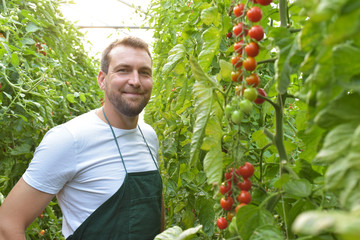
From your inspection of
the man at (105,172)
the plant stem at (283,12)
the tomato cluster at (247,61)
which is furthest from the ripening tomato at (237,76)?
the man at (105,172)

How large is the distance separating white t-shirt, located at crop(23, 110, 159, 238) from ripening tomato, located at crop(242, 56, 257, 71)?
0.92 m

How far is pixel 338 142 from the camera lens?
313 millimetres

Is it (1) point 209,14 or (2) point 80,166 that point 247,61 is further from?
(2) point 80,166

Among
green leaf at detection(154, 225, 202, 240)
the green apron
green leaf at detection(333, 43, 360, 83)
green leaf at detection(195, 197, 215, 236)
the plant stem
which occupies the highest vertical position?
the plant stem

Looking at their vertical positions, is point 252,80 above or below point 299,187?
above

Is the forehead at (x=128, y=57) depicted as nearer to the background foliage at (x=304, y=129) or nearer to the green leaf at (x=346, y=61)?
the background foliage at (x=304, y=129)

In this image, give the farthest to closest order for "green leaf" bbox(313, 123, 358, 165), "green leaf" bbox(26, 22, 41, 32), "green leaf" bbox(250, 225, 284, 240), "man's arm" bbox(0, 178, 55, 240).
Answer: "green leaf" bbox(26, 22, 41, 32)
"man's arm" bbox(0, 178, 55, 240)
"green leaf" bbox(250, 225, 284, 240)
"green leaf" bbox(313, 123, 358, 165)

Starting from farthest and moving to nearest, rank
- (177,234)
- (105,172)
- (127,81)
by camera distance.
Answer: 1. (127,81)
2. (105,172)
3. (177,234)

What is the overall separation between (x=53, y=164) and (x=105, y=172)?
19 centimetres

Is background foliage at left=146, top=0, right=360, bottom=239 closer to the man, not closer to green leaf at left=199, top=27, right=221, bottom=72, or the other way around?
green leaf at left=199, top=27, right=221, bottom=72

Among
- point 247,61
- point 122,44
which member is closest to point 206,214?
point 247,61

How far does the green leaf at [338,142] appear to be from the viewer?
309mm

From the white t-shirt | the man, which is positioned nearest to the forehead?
the man

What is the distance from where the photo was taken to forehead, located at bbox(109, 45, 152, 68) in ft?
4.72
